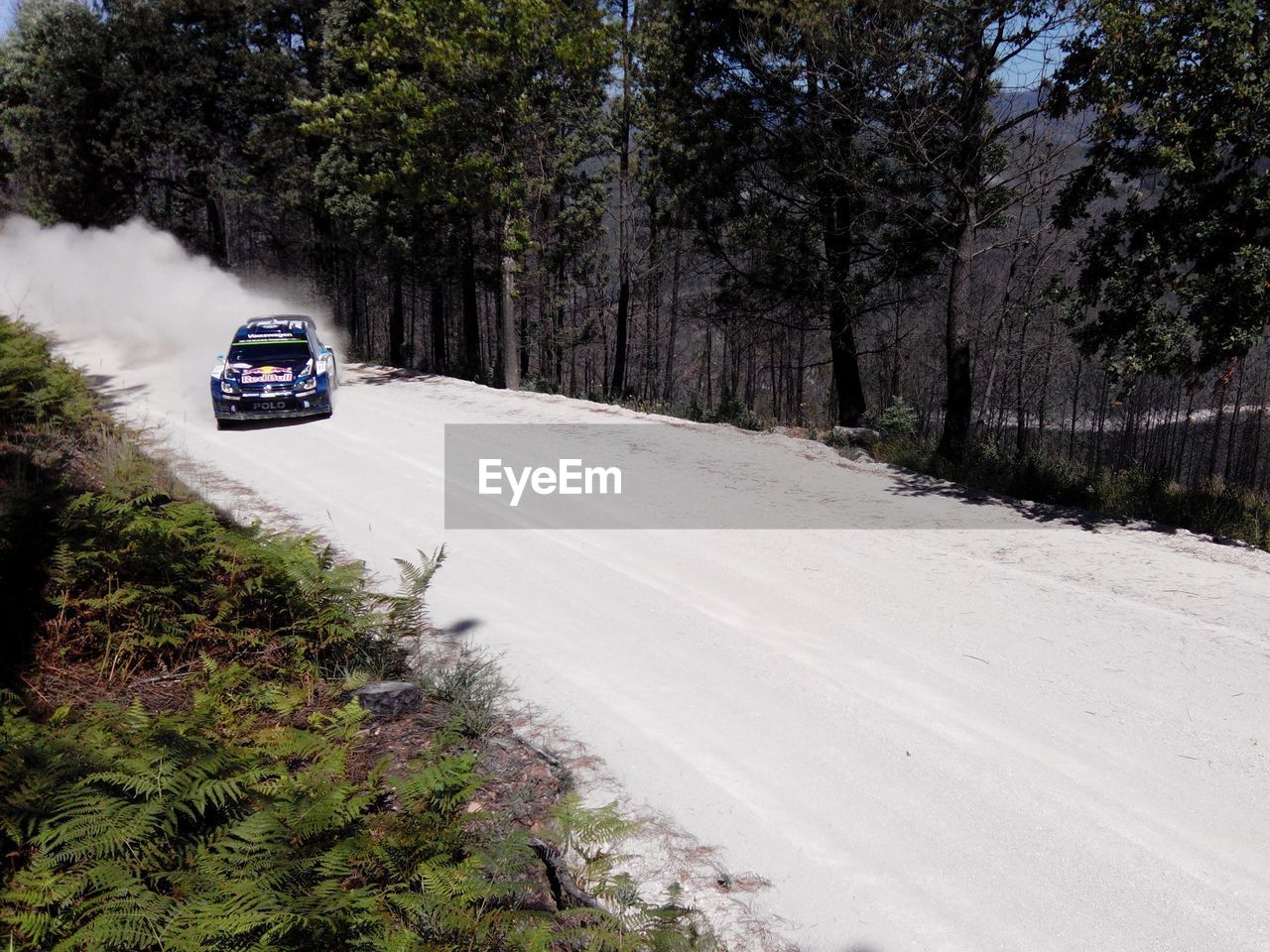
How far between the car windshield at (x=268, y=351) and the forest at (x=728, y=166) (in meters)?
6.85

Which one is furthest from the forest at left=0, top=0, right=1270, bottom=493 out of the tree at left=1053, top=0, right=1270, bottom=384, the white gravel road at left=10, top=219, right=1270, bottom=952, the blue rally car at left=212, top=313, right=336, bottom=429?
the blue rally car at left=212, top=313, right=336, bottom=429

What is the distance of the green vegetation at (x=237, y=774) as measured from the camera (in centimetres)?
321

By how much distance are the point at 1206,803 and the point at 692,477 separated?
7.86 meters

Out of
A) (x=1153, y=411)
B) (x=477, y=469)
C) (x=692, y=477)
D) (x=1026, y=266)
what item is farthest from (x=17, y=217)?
(x=1153, y=411)

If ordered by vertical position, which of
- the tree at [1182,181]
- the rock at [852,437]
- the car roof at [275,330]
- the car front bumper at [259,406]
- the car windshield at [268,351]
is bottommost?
the rock at [852,437]

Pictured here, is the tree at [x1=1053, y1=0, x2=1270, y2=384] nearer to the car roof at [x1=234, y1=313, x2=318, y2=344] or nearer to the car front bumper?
the car front bumper

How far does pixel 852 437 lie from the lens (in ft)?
49.8

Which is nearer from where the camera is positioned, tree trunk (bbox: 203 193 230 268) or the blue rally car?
the blue rally car

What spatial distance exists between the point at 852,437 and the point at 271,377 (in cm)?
1100

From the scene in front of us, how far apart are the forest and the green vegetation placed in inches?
383

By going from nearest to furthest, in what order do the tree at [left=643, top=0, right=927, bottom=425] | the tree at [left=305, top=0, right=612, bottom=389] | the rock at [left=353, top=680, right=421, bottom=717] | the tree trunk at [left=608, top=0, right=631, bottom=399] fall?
the rock at [left=353, top=680, right=421, bottom=717] < the tree at [left=643, top=0, right=927, bottom=425] < the tree at [left=305, top=0, right=612, bottom=389] < the tree trunk at [left=608, top=0, right=631, bottom=399]

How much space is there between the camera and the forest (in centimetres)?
1053

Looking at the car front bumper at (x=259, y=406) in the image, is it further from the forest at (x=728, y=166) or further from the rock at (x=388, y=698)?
the rock at (x=388, y=698)

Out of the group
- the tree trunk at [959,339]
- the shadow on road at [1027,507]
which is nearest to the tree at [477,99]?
the tree trunk at [959,339]
